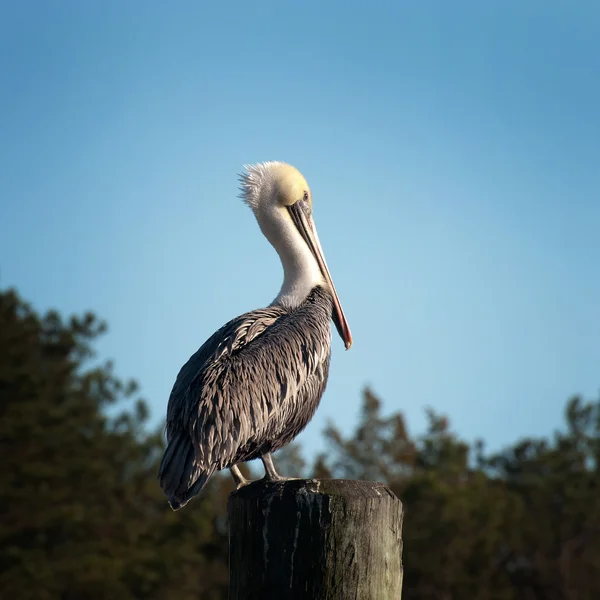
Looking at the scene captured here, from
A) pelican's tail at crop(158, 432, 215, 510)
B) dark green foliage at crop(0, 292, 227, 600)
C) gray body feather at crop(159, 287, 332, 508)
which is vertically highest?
→ dark green foliage at crop(0, 292, 227, 600)

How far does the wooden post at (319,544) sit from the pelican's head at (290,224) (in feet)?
9.13

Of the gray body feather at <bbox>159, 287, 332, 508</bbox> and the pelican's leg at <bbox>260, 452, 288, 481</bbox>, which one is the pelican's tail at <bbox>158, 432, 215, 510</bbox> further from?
the pelican's leg at <bbox>260, 452, 288, 481</bbox>

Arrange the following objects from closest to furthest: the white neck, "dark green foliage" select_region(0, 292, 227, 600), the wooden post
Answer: the wooden post → the white neck → "dark green foliage" select_region(0, 292, 227, 600)

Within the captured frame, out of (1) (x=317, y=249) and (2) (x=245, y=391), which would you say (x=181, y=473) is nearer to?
(2) (x=245, y=391)

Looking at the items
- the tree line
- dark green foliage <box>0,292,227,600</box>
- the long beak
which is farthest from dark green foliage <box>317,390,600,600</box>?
the long beak

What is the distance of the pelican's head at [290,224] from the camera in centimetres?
701

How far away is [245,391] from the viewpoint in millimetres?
6074

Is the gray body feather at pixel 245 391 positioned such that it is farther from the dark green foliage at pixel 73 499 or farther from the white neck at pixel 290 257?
the dark green foliage at pixel 73 499

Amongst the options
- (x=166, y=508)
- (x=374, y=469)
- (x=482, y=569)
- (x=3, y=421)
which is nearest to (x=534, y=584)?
(x=482, y=569)

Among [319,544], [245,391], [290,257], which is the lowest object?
[319,544]

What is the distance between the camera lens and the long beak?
7.19 meters

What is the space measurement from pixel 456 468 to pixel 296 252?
4207 cm

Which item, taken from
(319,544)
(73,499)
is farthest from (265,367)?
(73,499)

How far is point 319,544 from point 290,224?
3.43 meters
